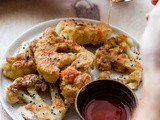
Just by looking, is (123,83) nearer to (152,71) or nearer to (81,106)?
(81,106)

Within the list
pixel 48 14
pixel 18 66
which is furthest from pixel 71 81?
pixel 48 14

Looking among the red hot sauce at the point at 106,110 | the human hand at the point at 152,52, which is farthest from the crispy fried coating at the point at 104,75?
the human hand at the point at 152,52

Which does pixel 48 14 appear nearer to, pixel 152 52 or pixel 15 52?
pixel 15 52

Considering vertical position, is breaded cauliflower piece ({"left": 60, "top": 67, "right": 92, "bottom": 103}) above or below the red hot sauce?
above

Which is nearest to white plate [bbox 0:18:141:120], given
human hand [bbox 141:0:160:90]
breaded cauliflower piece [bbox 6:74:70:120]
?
breaded cauliflower piece [bbox 6:74:70:120]

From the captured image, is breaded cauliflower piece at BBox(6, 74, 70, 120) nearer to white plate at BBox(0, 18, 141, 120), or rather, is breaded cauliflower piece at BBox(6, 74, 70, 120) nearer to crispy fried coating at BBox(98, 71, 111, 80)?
white plate at BBox(0, 18, 141, 120)

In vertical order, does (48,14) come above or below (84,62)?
above

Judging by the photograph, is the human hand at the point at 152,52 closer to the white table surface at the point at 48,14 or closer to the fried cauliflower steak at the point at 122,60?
the fried cauliflower steak at the point at 122,60
